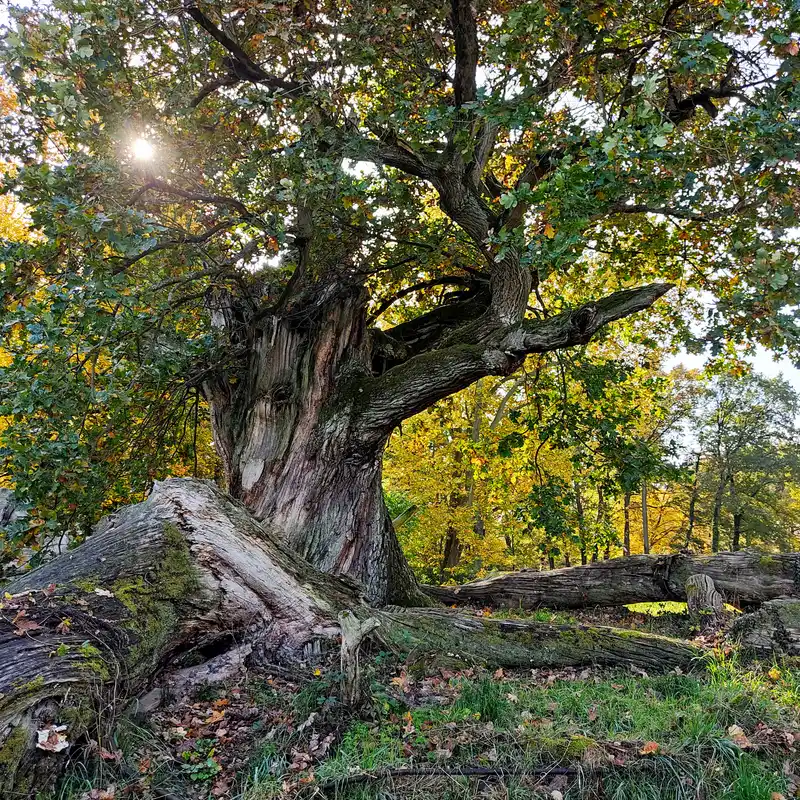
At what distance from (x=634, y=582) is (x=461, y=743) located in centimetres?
527

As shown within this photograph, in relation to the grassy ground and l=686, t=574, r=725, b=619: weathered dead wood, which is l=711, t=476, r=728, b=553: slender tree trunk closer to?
l=686, t=574, r=725, b=619: weathered dead wood

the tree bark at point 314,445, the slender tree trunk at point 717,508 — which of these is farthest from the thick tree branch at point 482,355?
the slender tree trunk at point 717,508

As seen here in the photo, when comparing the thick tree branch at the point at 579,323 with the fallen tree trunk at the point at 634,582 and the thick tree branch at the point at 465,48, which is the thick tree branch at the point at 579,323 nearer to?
the thick tree branch at the point at 465,48

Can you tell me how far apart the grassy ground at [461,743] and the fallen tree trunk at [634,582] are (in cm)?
333

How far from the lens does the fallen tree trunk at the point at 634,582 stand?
6.82 meters

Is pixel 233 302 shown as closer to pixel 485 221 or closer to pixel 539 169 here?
pixel 485 221

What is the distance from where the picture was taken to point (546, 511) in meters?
7.57

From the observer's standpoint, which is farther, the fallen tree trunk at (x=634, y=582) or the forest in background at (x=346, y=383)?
the fallen tree trunk at (x=634, y=582)

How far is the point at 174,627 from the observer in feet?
11.9

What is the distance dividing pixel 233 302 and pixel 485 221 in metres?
3.85

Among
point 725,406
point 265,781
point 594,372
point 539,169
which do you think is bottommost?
point 265,781

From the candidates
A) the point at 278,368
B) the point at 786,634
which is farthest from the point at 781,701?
the point at 278,368

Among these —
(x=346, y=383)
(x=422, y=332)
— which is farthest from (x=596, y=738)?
(x=422, y=332)

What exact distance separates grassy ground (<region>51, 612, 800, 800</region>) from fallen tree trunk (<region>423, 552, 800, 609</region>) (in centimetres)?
333
